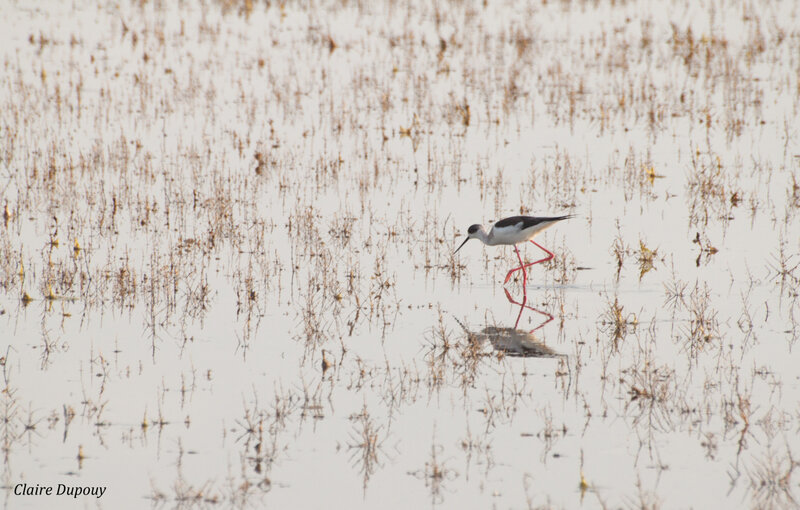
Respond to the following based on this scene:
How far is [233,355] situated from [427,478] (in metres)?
2.42

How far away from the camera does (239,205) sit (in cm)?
1196

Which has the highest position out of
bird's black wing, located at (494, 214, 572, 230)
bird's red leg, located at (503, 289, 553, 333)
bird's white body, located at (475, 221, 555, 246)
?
bird's black wing, located at (494, 214, 572, 230)

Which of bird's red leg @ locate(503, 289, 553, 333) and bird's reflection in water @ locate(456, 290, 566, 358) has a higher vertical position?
bird's red leg @ locate(503, 289, 553, 333)

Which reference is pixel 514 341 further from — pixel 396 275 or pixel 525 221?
pixel 525 221

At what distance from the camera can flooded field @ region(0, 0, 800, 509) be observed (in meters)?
6.02

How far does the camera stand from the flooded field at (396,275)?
237 inches

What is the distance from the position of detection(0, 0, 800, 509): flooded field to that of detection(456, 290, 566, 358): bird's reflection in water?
0.11 ft

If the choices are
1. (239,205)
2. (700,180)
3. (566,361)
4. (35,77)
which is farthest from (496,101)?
(566,361)

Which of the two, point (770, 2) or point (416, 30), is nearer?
point (416, 30)

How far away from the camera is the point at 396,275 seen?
9898 mm

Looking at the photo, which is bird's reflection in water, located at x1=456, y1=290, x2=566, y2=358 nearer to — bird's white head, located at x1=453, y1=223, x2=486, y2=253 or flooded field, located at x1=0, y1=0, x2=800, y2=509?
flooded field, located at x1=0, y1=0, x2=800, y2=509

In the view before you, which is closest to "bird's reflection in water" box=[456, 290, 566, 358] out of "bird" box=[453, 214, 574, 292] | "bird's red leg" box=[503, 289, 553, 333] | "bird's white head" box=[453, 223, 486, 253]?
"bird's red leg" box=[503, 289, 553, 333]

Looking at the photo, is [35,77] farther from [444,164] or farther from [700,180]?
[700,180]

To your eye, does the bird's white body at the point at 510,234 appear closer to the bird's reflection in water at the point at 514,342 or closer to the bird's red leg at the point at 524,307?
the bird's red leg at the point at 524,307
